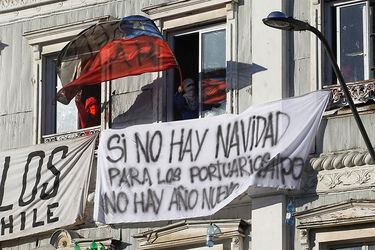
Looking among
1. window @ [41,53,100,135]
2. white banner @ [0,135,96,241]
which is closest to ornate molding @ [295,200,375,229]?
white banner @ [0,135,96,241]

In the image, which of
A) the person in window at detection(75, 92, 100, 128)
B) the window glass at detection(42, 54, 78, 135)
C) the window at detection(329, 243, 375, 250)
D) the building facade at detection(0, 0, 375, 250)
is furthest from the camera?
the window glass at detection(42, 54, 78, 135)

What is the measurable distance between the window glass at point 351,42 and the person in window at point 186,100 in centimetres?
302

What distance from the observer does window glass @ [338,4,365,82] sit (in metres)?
28.7

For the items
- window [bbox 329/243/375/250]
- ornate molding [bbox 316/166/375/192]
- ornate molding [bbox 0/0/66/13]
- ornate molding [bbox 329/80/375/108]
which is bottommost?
window [bbox 329/243/375/250]

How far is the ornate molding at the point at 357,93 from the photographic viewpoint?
1112 inches

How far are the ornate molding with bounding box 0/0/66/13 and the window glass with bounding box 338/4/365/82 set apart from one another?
19.9 feet

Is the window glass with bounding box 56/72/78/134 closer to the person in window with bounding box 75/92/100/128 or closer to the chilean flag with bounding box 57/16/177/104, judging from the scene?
the person in window with bounding box 75/92/100/128

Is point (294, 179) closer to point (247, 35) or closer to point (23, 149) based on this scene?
point (247, 35)

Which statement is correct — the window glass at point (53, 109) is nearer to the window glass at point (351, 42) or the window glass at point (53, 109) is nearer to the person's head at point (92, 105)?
the person's head at point (92, 105)

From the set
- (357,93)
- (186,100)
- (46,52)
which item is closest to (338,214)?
(357,93)

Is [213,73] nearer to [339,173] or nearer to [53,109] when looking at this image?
[339,173]

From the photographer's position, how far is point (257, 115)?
2923 centimetres

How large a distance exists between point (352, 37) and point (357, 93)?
3.39 ft

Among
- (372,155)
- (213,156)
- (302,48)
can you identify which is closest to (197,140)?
(213,156)
